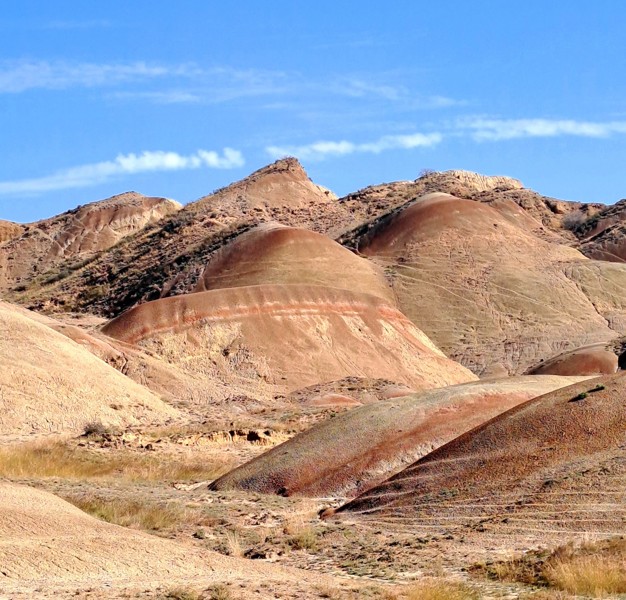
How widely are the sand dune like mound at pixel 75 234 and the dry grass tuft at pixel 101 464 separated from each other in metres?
69.0

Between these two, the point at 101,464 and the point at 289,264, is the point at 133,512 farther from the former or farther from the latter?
the point at 289,264

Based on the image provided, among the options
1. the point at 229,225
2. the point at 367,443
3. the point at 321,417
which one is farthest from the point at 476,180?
the point at 367,443

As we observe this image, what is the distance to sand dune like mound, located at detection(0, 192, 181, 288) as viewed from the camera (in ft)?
320

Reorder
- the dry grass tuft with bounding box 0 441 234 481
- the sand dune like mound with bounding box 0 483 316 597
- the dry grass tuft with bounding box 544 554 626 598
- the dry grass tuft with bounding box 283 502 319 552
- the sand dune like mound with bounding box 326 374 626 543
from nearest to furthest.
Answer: the sand dune like mound with bounding box 0 483 316 597 → the dry grass tuft with bounding box 544 554 626 598 → the sand dune like mound with bounding box 326 374 626 543 → the dry grass tuft with bounding box 283 502 319 552 → the dry grass tuft with bounding box 0 441 234 481

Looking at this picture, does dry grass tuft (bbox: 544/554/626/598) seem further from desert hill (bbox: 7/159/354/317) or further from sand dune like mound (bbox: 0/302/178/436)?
desert hill (bbox: 7/159/354/317)

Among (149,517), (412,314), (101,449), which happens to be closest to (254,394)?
(101,449)

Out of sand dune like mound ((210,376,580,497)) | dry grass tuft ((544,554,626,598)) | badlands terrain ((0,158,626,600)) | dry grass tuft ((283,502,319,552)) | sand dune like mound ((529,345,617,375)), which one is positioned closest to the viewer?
dry grass tuft ((544,554,626,598))

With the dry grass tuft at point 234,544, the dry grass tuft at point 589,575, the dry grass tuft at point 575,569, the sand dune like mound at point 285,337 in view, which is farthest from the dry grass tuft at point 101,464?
the sand dune like mound at point 285,337

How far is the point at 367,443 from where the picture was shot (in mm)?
19062

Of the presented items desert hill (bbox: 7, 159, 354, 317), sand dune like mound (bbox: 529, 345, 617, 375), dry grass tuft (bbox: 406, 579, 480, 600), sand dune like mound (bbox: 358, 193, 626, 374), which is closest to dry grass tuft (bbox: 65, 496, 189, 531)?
dry grass tuft (bbox: 406, 579, 480, 600)

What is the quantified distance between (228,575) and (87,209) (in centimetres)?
10262

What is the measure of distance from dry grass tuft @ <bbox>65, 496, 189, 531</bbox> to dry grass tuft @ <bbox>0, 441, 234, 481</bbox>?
4.23 metres

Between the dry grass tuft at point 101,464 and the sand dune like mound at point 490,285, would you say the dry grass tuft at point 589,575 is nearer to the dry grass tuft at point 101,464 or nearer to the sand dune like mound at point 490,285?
the dry grass tuft at point 101,464

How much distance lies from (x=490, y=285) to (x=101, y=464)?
48.4 meters
